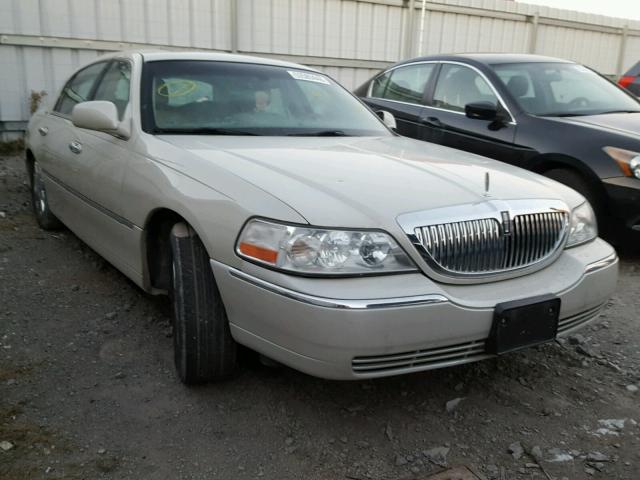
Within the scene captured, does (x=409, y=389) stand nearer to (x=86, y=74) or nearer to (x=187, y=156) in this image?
(x=187, y=156)

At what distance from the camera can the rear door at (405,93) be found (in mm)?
5723

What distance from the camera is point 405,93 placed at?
19.5 ft

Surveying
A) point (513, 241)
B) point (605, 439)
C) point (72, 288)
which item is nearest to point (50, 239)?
point (72, 288)

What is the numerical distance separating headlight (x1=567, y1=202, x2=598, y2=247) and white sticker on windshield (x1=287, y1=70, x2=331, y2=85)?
1847mm

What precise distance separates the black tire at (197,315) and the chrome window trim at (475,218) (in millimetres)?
820

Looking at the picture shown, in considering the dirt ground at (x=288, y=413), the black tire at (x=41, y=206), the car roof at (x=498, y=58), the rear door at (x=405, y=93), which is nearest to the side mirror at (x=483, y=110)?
the car roof at (x=498, y=58)

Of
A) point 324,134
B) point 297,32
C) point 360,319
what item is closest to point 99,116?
point 324,134

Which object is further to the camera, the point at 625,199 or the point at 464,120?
the point at 464,120

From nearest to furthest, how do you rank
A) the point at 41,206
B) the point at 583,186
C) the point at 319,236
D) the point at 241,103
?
1. the point at 319,236
2. the point at 241,103
3. the point at 583,186
4. the point at 41,206

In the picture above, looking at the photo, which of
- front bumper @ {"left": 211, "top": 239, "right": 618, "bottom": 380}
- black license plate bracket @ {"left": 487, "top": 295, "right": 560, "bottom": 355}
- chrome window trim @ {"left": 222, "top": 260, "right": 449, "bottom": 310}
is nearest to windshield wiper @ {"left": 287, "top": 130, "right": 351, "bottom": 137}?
front bumper @ {"left": 211, "top": 239, "right": 618, "bottom": 380}

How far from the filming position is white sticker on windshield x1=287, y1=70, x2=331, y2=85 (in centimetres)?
375

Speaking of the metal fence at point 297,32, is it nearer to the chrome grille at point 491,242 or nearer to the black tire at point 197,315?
the black tire at point 197,315

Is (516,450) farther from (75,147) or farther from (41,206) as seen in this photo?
(41,206)

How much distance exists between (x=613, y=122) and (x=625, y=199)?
2.51 ft
